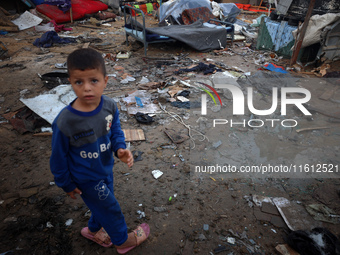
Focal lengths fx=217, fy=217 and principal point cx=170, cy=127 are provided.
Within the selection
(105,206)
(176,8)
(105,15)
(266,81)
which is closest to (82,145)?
(105,206)

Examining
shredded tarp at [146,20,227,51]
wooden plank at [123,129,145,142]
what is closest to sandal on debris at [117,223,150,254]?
wooden plank at [123,129,145,142]

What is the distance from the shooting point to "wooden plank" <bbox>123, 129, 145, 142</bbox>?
336 centimetres

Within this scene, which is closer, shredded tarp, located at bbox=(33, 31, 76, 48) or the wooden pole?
the wooden pole

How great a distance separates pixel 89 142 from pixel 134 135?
2092 millimetres

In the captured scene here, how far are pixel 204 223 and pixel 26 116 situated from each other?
11.0 feet

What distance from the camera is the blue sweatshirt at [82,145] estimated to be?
1.26 m

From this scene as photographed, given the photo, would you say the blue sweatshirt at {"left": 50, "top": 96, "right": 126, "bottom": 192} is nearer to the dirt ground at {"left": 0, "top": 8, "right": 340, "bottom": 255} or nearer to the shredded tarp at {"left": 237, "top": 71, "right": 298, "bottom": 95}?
the dirt ground at {"left": 0, "top": 8, "right": 340, "bottom": 255}

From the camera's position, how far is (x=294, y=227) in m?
2.13

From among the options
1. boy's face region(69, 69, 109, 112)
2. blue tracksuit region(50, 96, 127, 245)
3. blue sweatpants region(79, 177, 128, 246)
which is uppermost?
boy's face region(69, 69, 109, 112)

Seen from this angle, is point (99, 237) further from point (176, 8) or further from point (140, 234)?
point (176, 8)

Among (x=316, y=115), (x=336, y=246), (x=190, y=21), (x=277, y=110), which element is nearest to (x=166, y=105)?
(x=277, y=110)

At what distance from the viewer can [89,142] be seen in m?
1.34

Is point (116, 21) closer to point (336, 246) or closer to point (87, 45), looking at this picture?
point (87, 45)

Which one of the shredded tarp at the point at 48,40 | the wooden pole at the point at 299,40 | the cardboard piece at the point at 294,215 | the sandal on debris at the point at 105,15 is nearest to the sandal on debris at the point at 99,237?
the cardboard piece at the point at 294,215
